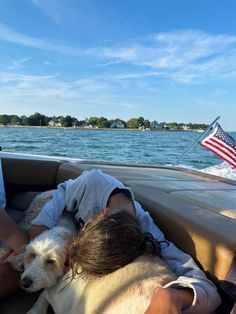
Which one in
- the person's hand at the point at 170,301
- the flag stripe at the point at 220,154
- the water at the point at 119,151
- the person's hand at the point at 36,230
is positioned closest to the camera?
the person's hand at the point at 170,301

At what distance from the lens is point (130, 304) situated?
1407 millimetres

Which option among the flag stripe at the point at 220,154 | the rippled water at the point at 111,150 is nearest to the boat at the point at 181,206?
the flag stripe at the point at 220,154

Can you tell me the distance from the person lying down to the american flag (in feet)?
15.8

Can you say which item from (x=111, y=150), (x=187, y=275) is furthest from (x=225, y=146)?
(x=111, y=150)

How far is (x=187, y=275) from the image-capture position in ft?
4.96

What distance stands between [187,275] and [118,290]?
0.87ft

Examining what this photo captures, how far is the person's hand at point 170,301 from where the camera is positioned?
4.09 feet

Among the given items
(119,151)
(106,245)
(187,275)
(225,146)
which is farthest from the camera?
(119,151)

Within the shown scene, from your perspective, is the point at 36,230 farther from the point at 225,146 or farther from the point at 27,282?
the point at 225,146

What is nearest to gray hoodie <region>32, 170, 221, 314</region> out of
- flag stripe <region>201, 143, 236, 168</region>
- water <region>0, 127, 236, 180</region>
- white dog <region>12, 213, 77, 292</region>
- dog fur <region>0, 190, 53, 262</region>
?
white dog <region>12, 213, 77, 292</region>

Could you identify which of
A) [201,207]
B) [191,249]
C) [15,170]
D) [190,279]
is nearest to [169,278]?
[190,279]

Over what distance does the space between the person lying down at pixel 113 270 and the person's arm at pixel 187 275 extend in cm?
8

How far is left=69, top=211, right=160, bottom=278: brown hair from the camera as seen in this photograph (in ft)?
4.68

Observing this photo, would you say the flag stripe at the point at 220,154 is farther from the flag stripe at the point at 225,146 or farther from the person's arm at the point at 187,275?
the person's arm at the point at 187,275
